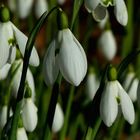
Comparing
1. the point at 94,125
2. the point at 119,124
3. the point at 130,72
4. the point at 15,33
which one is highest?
the point at 15,33

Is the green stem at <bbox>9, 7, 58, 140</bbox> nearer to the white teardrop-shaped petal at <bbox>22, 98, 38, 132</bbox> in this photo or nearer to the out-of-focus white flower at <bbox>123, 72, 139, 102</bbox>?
the white teardrop-shaped petal at <bbox>22, 98, 38, 132</bbox>

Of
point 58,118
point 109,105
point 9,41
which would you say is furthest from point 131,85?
point 9,41

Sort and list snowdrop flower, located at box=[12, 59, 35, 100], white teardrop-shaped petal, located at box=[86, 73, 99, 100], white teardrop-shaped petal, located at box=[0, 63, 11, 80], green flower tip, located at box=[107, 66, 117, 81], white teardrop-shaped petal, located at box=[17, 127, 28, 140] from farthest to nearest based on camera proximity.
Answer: white teardrop-shaped petal, located at box=[86, 73, 99, 100], white teardrop-shaped petal, located at box=[0, 63, 11, 80], snowdrop flower, located at box=[12, 59, 35, 100], white teardrop-shaped petal, located at box=[17, 127, 28, 140], green flower tip, located at box=[107, 66, 117, 81]

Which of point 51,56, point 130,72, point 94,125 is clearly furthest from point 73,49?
point 130,72

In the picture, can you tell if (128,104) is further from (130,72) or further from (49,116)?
(130,72)

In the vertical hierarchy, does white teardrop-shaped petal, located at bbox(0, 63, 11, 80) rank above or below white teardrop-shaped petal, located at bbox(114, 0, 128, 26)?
below

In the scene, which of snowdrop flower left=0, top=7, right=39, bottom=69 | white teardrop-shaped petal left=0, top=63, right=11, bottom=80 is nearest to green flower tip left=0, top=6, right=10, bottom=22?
snowdrop flower left=0, top=7, right=39, bottom=69
